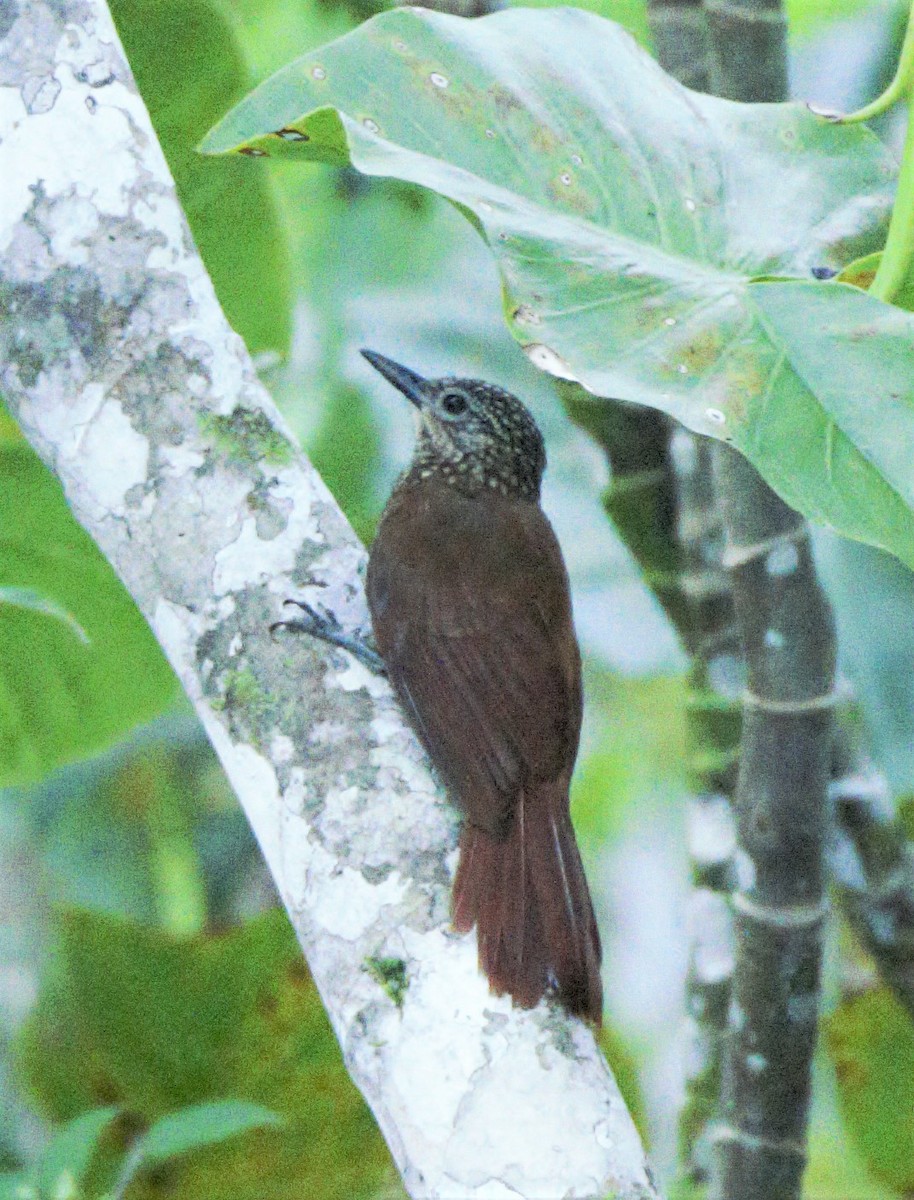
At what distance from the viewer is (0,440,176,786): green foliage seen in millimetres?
2691

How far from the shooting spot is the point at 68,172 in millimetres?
1847

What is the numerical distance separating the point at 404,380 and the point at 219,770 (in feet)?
4.45

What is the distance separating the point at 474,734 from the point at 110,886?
1.90m

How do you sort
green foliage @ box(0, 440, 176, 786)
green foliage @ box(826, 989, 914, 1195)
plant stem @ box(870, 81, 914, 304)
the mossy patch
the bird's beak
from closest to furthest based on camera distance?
plant stem @ box(870, 81, 914, 304), the mossy patch, the bird's beak, green foliage @ box(0, 440, 176, 786), green foliage @ box(826, 989, 914, 1195)

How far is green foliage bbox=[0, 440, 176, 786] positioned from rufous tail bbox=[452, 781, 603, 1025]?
107 cm

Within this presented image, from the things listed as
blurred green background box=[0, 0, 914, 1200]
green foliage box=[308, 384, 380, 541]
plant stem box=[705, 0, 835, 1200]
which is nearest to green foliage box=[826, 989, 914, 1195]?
blurred green background box=[0, 0, 914, 1200]

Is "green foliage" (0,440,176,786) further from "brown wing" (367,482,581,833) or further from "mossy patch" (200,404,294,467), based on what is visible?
"mossy patch" (200,404,294,467)

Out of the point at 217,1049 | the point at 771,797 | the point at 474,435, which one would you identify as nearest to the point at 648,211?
the point at 474,435

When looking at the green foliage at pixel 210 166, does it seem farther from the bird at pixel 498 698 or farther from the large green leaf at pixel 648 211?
the large green leaf at pixel 648 211

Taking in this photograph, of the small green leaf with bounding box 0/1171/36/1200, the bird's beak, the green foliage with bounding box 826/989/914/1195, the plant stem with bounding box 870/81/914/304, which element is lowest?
the green foliage with bounding box 826/989/914/1195

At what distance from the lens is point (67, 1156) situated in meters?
1.88

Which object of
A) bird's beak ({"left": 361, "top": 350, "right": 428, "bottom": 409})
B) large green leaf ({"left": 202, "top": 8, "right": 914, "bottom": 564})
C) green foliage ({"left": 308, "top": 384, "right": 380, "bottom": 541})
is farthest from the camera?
green foliage ({"left": 308, "top": 384, "right": 380, "bottom": 541})

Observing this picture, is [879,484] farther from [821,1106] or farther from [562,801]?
[821,1106]

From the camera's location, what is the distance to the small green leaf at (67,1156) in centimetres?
188
